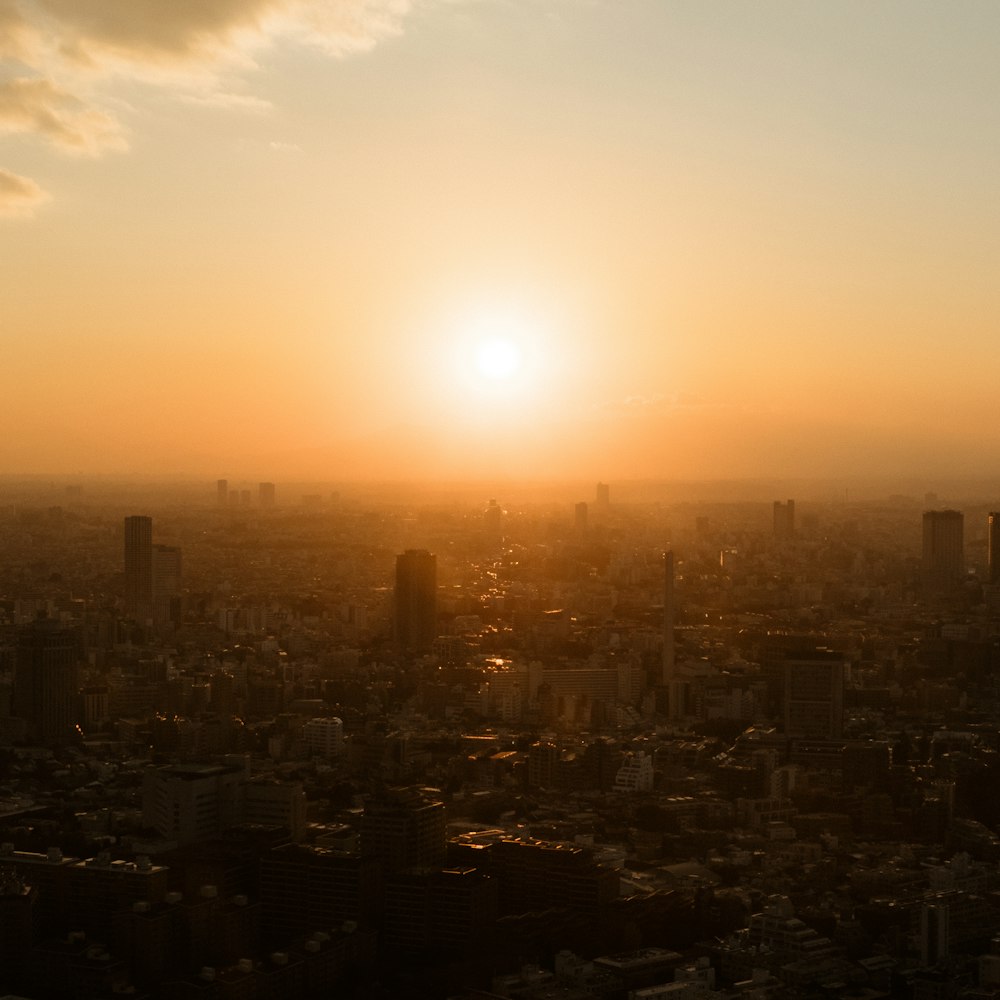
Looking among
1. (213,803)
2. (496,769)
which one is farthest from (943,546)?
(213,803)

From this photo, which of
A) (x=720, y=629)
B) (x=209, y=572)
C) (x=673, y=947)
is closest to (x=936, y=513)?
(x=720, y=629)

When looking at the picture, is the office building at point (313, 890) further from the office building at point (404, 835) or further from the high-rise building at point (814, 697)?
the high-rise building at point (814, 697)

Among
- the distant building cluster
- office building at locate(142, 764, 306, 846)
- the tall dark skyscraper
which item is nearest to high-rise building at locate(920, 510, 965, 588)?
the distant building cluster

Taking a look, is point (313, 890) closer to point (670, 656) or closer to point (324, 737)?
point (324, 737)

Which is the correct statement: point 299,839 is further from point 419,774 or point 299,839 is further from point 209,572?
point 209,572

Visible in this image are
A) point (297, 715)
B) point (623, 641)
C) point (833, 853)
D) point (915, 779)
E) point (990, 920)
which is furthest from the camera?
point (623, 641)

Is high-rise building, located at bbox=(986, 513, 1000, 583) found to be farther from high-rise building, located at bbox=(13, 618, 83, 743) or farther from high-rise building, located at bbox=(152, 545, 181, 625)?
high-rise building, located at bbox=(13, 618, 83, 743)
